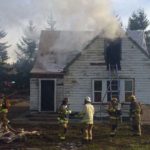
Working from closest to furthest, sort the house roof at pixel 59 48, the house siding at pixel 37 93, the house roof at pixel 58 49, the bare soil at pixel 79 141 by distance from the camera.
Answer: the bare soil at pixel 79 141, the house siding at pixel 37 93, the house roof at pixel 59 48, the house roof at pixel 58 49

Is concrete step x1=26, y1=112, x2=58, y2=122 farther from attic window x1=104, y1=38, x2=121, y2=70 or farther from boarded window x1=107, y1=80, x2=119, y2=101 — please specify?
attic window x1=104, y1=38, x2=121, y2=70

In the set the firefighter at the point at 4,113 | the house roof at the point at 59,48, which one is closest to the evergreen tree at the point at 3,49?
the house roof at the point at 59,48

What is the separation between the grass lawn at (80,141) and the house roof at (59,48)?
7293 mm

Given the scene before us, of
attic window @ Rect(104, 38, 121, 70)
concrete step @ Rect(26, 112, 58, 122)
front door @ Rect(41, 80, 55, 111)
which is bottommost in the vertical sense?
concrete step @ Rect(26, 112, 58, 122)

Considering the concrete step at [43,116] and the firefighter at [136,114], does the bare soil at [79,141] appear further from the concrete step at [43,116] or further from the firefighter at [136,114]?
the concrete step at [43,116]

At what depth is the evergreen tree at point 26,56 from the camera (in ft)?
162

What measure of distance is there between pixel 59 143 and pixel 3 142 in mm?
2288

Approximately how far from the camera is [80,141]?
57.4 ft

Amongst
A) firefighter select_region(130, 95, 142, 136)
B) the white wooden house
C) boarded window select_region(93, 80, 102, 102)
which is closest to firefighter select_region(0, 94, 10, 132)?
firefighter select_region(130, 95, 142, 136)

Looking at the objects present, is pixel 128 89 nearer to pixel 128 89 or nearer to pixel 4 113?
pixel 128 89

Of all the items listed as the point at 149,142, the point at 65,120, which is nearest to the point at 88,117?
the point at 65,120

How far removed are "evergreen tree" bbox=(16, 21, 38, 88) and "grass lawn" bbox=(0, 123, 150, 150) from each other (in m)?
25.5

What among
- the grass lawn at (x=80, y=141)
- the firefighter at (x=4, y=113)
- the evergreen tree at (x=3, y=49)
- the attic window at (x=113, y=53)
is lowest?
the grass lawn at (x=80, y=141)

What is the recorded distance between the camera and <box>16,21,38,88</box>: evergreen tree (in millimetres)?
49312
